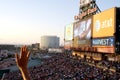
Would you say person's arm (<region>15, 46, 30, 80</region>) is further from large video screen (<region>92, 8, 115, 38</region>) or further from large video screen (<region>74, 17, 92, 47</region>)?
large video screen (<region>74, 17, 92, 47</region>)

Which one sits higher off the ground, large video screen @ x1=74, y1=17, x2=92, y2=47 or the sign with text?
large video screen @ x1=74, y1=17, x2=92, y2=47

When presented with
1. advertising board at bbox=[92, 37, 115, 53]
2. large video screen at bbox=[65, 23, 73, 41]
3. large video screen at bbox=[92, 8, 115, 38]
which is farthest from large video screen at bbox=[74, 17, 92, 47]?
A: large video screen at bbox=[65, 23, 73, 41]

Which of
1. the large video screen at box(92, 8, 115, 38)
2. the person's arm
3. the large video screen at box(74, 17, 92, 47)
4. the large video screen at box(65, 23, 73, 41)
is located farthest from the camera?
the large video screen at box(65, 23, 73, 41)

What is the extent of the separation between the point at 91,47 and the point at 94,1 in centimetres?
1155

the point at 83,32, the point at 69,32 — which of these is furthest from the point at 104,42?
the point at 69,32

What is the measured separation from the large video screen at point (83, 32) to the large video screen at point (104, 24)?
6.27ft

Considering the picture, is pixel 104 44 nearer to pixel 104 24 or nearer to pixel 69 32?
pixel 104 24

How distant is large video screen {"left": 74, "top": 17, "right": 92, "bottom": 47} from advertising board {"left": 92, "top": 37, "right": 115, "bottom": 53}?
2236mm

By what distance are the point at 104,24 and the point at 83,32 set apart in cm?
795

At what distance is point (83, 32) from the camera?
131ft

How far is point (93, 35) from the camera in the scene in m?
35.7

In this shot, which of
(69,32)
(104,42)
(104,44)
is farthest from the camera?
(69,32)

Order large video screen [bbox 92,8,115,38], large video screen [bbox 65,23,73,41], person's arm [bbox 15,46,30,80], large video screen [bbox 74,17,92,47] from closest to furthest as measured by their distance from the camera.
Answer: person's arm [bbox 15,46,30,80] → large video screen [bbox 92,8,115,38] → large video screen [bbox 74,17,92,47] → large video screen [bbox 65,23,73,41]

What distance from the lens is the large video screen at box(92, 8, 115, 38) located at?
30031 millimetres
